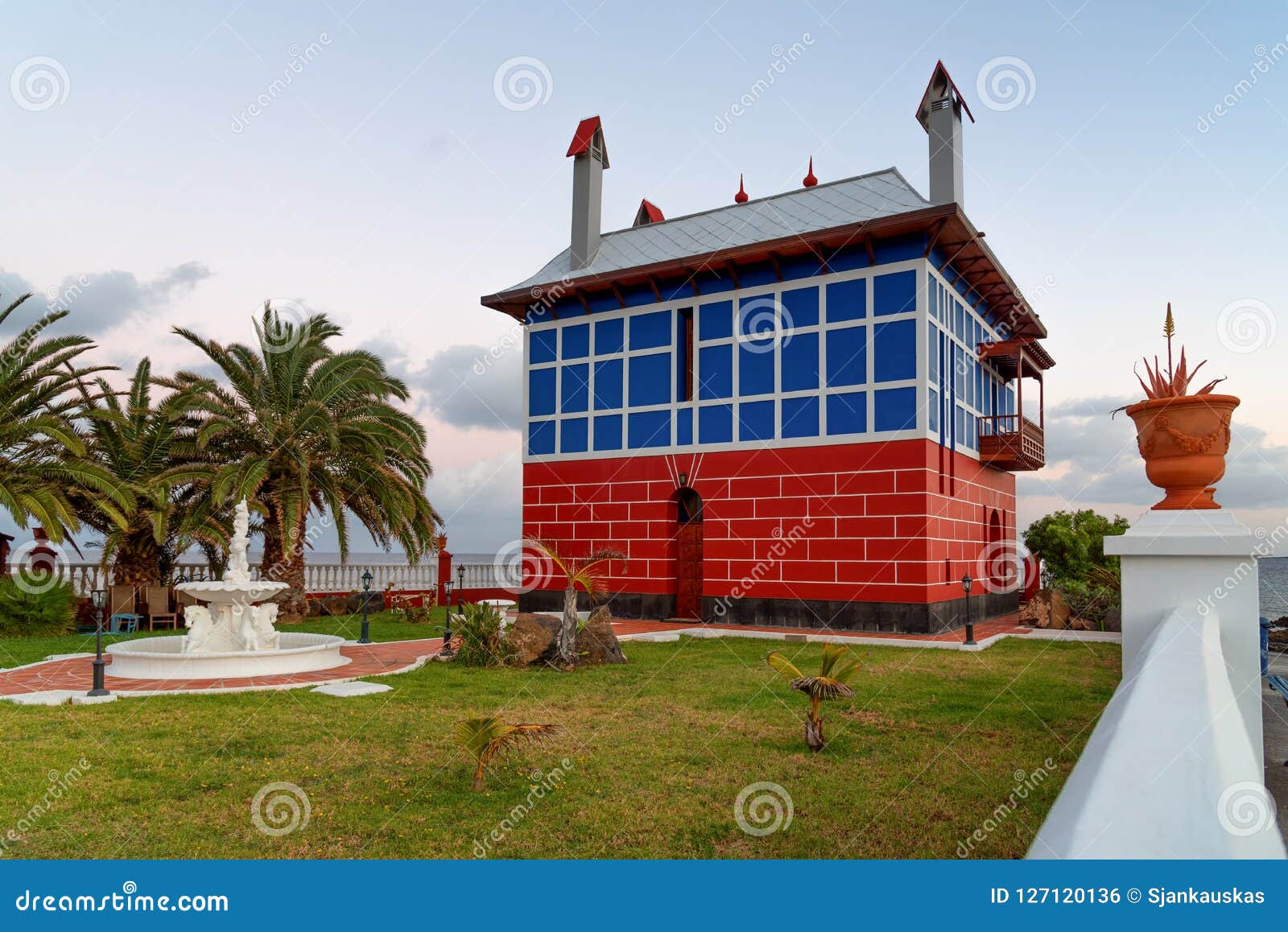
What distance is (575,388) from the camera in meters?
21.6

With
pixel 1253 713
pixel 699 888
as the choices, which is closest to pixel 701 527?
pixel 1253 713

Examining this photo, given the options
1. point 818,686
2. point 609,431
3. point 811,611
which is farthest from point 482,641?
point 609,431

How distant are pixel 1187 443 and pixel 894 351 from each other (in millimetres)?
13097

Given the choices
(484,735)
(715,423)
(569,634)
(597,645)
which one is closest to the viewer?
(484,735)

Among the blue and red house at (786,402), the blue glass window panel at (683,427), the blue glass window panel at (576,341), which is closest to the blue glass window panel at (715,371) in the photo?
the blue and red house at (786,402)

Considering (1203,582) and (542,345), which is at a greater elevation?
(542,345)

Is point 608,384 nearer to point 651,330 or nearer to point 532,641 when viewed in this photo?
point 651,330

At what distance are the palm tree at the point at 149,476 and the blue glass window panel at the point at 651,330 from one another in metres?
10.2

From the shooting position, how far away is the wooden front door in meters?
20.0

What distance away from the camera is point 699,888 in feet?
8.84

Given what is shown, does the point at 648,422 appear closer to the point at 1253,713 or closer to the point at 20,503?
the point at 20,503

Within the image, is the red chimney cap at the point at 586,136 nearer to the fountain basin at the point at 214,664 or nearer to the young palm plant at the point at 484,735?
the fountain basin at the point at 214,664

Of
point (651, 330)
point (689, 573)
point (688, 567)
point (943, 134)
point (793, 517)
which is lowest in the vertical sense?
point (689, 573)

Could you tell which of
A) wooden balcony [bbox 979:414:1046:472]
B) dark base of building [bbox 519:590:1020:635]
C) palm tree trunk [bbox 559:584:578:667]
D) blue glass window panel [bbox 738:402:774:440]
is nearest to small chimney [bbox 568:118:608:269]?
blue glass window panel [bbox 738:402:774:440]
